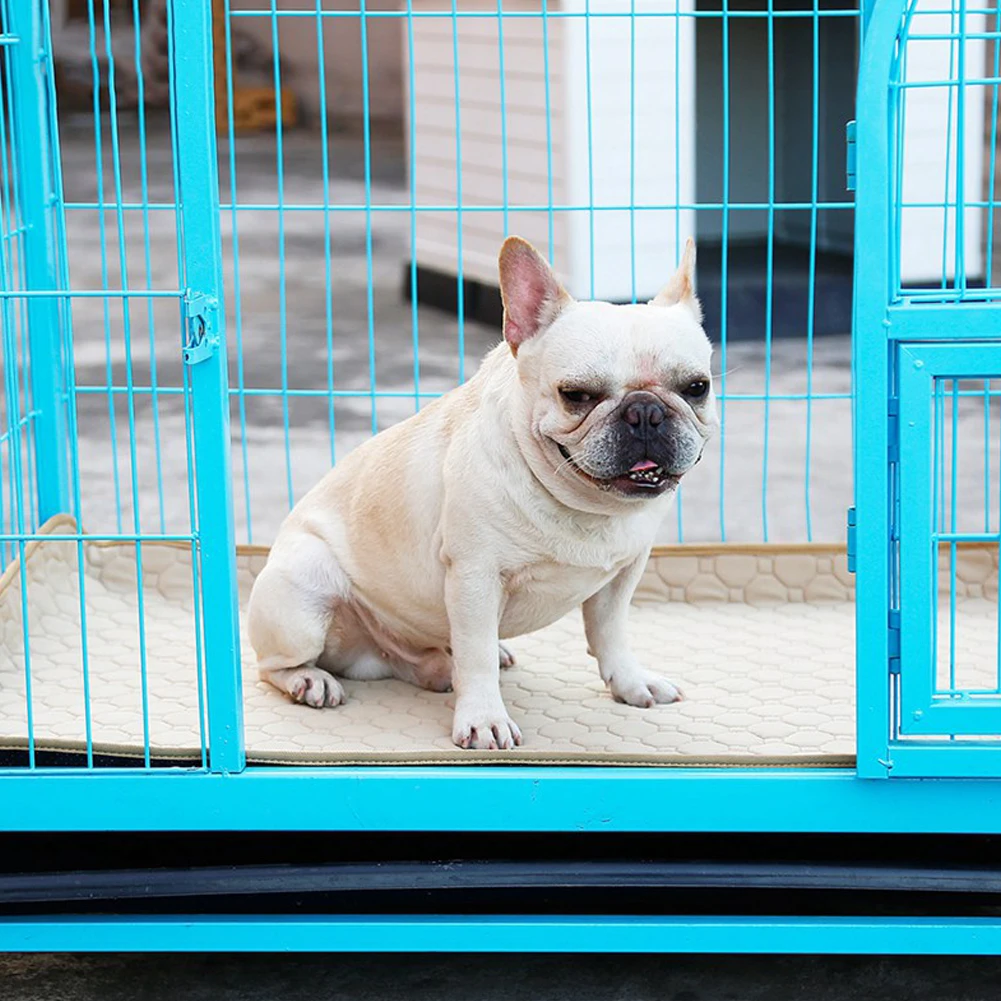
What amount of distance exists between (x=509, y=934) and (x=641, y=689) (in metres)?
0.56

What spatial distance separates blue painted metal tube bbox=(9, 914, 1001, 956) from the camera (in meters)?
2.35

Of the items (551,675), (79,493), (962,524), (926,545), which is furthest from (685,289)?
(962,524)

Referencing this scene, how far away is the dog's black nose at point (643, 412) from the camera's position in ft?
7.59

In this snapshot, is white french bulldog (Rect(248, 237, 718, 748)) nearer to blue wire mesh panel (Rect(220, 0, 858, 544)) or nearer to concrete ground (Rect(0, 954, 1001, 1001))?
concrete ground (Rect(0, 954, 1001, 1001))

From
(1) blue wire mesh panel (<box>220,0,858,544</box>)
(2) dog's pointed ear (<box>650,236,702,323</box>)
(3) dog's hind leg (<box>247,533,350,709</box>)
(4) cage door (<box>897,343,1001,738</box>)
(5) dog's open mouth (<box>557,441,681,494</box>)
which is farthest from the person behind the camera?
(1) blue wire mesh panel (<box>220,0,858,544</box>)

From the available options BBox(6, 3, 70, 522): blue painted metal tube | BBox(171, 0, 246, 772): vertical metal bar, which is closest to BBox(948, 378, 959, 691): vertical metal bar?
BBox(171, 0, 246, 772): vertical metal bar

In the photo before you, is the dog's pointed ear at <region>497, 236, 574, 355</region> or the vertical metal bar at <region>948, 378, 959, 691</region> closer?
the vertical metal bar at <region>948, 378, 959, 691</region>

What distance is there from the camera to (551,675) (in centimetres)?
299

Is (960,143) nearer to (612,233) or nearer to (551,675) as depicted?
(551,675)

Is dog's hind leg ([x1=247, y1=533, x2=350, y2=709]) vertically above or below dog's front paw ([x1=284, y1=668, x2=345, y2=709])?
above

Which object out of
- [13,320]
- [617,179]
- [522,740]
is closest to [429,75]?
[617,179]

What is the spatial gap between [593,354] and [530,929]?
821mm

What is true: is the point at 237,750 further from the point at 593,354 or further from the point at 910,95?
the point at 910,95

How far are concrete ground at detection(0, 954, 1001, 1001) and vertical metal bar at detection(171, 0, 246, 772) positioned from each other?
425 mm
